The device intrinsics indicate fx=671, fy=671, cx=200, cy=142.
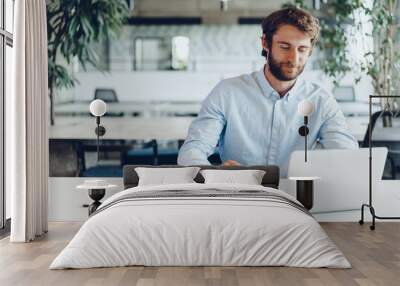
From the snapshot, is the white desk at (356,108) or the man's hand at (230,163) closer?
the man's hand at (230,163)

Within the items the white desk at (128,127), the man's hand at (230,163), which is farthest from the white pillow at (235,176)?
the white desk at (128,127)

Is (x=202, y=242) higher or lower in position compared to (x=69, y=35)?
lower

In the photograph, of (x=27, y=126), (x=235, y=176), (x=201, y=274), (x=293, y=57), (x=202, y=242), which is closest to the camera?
(x=201, y=274)

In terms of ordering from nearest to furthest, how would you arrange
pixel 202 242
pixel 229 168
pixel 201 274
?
1. pixel 201 274
2. pixel 202 242
3. pixel 229 168

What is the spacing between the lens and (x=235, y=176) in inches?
281

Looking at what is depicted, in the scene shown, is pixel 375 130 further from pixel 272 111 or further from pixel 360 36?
pixel 272 111

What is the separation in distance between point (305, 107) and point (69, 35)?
9.35 ft

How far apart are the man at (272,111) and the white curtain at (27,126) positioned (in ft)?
5.77

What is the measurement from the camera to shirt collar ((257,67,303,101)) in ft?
25.5

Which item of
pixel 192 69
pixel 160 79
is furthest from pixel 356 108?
pixel 160 79

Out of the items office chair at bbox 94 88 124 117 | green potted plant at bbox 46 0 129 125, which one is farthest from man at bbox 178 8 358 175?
green potted plant at bbox 46 0 129 125

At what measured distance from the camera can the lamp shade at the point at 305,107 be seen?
755 cm

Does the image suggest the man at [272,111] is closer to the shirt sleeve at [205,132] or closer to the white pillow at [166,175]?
the shirt sleeve at [205,132]

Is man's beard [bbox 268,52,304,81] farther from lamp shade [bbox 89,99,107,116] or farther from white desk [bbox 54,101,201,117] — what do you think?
lamp shade [bbox 89,99,107,116]
